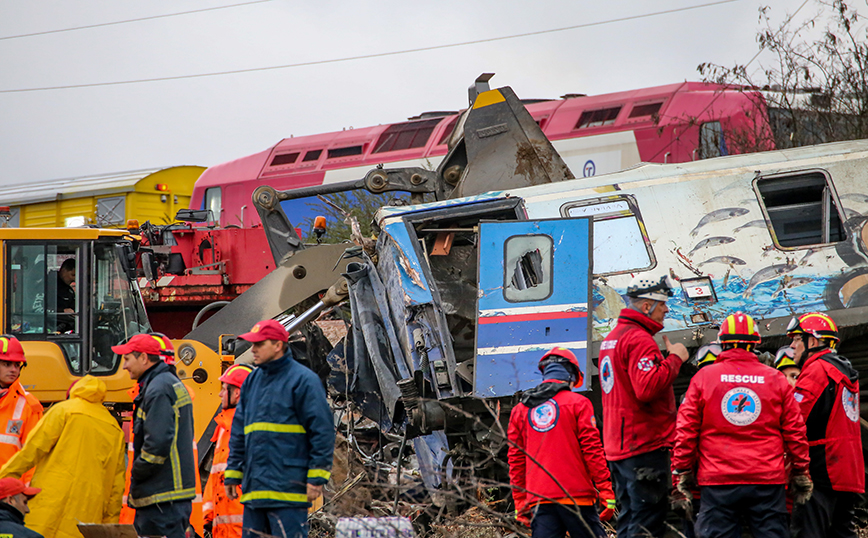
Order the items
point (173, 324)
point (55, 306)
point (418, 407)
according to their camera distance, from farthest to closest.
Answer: point (173, 324)
point (55, 306)
point (418, 407)

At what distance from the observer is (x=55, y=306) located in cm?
780

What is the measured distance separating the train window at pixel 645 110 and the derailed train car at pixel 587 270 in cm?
968

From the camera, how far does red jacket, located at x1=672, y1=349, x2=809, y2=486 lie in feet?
14.6

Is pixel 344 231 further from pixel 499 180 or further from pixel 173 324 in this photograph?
pixel 499 180

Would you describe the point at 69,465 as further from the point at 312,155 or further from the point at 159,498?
the point at 312,155

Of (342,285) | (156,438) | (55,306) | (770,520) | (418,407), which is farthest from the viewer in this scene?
(342,285)

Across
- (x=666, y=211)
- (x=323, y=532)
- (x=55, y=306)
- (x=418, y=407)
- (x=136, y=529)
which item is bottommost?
(x=323, y=532)

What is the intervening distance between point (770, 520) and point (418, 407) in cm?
279

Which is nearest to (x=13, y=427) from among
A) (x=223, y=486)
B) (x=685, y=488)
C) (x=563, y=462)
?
(x=223, y=486)

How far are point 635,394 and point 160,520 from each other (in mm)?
2953

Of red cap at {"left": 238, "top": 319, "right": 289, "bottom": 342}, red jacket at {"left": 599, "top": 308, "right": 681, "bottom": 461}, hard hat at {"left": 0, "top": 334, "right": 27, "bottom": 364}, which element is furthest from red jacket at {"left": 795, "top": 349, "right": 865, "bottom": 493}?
hard hat at {"left": 0, "top": 334, "right": 27, "bottom": 364}

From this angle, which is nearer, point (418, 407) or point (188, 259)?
point (418, 407)

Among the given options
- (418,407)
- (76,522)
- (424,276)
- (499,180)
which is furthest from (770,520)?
(499,180)

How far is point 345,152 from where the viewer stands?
67.5 ft
